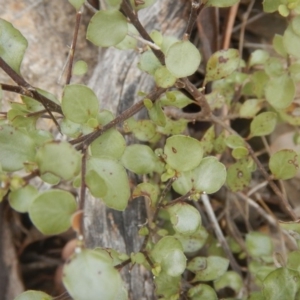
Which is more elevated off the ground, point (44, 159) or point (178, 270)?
point (44, 159)

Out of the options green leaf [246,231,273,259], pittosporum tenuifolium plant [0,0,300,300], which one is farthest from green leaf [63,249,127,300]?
green leaf [246,231,273,259]

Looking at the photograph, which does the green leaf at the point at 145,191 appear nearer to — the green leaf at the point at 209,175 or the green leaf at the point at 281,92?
the green leaf at the point at 209,175

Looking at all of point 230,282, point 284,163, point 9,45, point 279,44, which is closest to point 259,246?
point 230,282

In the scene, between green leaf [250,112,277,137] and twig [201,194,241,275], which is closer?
green leaf [250,112,277,137]

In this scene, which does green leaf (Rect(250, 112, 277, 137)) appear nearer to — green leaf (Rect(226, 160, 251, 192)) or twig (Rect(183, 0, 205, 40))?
green leaf (Rect(226, 160, 251, 192))

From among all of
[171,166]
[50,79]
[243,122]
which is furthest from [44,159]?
[243,122]

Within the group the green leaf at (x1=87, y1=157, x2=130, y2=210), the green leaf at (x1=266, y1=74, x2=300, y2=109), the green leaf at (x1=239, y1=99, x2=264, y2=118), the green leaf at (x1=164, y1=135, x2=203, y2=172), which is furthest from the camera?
the green leaf at (x1=239, y1=99, x2=264, y2=118)

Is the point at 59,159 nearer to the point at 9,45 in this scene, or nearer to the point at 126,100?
the point at 9,45

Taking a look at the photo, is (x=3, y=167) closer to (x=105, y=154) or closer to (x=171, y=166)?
(x=105, y=154)
